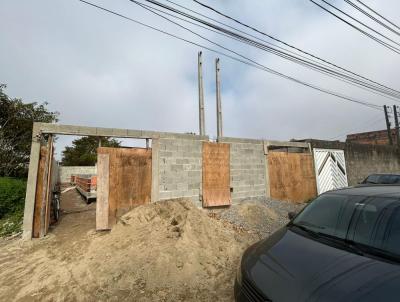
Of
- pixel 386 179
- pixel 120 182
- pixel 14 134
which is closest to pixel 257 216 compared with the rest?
pixel 120 182

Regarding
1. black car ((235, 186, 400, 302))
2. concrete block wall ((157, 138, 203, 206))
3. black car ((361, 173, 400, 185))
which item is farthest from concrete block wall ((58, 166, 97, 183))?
black car ((235, 186, 400, 302))

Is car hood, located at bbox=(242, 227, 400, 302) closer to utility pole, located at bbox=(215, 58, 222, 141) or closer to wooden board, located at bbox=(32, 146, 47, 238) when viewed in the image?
wooden board, located at bbox=(32, 146, 47, 238)

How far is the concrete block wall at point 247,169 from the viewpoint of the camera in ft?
32.2

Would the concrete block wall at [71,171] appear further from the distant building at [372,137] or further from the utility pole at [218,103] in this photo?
the distant building at [372,137]

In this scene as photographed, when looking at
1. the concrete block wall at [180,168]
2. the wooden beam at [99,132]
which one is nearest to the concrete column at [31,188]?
the wooden beam at [99,132]

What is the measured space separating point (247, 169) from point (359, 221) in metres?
7.42

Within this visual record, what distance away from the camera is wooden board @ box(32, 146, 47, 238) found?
6.62 meters

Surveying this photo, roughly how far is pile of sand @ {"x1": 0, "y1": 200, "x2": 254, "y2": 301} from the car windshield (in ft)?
6.39

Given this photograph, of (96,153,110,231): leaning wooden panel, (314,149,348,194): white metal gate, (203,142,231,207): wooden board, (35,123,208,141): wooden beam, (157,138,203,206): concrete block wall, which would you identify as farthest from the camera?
(314,149,348,194): white metal gate

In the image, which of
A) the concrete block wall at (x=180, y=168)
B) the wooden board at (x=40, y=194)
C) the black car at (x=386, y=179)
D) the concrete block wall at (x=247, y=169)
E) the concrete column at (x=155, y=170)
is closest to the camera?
the wooden board at (x=40, y=194)

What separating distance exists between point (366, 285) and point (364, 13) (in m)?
7.88

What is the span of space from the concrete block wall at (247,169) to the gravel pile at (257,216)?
47 cm

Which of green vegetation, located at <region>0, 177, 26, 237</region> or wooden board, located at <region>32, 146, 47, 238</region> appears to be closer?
wooden board, located at <region>32, 146, 47, 238</region>

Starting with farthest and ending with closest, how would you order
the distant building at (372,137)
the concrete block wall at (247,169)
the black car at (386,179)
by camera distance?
the distant building at (372,137), the black car at (386,179), the concrete block wall at (247,169)
